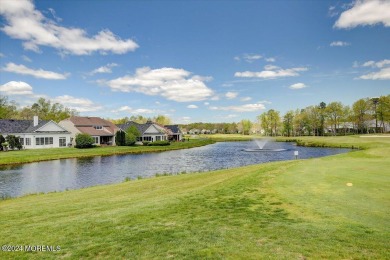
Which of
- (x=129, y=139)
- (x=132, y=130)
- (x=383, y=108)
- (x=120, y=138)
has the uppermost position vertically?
(x=383, y=108)

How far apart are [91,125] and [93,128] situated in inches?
48.8

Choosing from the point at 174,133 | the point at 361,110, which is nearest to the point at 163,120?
the point at 174,133

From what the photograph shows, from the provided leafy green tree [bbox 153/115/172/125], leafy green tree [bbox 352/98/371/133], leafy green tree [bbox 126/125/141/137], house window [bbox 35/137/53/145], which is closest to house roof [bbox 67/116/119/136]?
leafy green tree [bbox 126/125/141/137]

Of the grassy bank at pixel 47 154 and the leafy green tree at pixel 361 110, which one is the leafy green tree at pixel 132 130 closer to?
the grassy bank at pixel 47 154

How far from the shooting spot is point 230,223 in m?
9.91

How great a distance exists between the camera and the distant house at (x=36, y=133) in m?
60.6

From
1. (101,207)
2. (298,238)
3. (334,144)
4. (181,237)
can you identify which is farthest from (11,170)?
(334,144)

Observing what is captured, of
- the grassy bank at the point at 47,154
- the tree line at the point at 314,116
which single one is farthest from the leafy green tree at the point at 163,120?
the grassy bank at the point at 47,154

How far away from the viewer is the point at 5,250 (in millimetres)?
8914

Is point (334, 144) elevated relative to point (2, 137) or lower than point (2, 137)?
lower

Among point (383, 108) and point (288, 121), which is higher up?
point (383, 108)

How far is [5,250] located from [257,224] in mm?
8004

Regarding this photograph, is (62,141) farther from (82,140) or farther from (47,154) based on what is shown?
(47,154)

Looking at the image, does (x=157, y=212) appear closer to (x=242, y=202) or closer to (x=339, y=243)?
(x=242, y=202)
